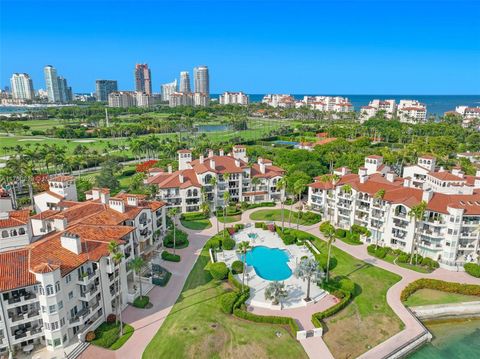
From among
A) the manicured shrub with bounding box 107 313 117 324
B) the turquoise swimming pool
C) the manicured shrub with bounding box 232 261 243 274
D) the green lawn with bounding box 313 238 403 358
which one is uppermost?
the manicured shrub with bounding box 232 261 243 274

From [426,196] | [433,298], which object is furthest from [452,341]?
[426,196]

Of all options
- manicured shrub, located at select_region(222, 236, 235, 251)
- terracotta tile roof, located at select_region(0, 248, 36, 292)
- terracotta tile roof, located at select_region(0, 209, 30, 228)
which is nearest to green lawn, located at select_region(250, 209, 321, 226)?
manicured shrub, located at select_region(222, 236, 235, 251)

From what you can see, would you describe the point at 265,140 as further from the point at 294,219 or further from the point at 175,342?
the point at 175,342

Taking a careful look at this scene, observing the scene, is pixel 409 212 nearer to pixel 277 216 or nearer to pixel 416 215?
pixel 416 215

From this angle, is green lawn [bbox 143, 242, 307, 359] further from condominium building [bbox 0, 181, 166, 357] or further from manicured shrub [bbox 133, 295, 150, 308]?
condominium building [bbox 0, 181, 166, 357]

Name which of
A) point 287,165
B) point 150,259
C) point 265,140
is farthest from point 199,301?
point 265,140

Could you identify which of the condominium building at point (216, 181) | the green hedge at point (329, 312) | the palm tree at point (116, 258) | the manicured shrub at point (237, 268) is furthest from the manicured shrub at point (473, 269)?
the palm tree at point (116, 258)
